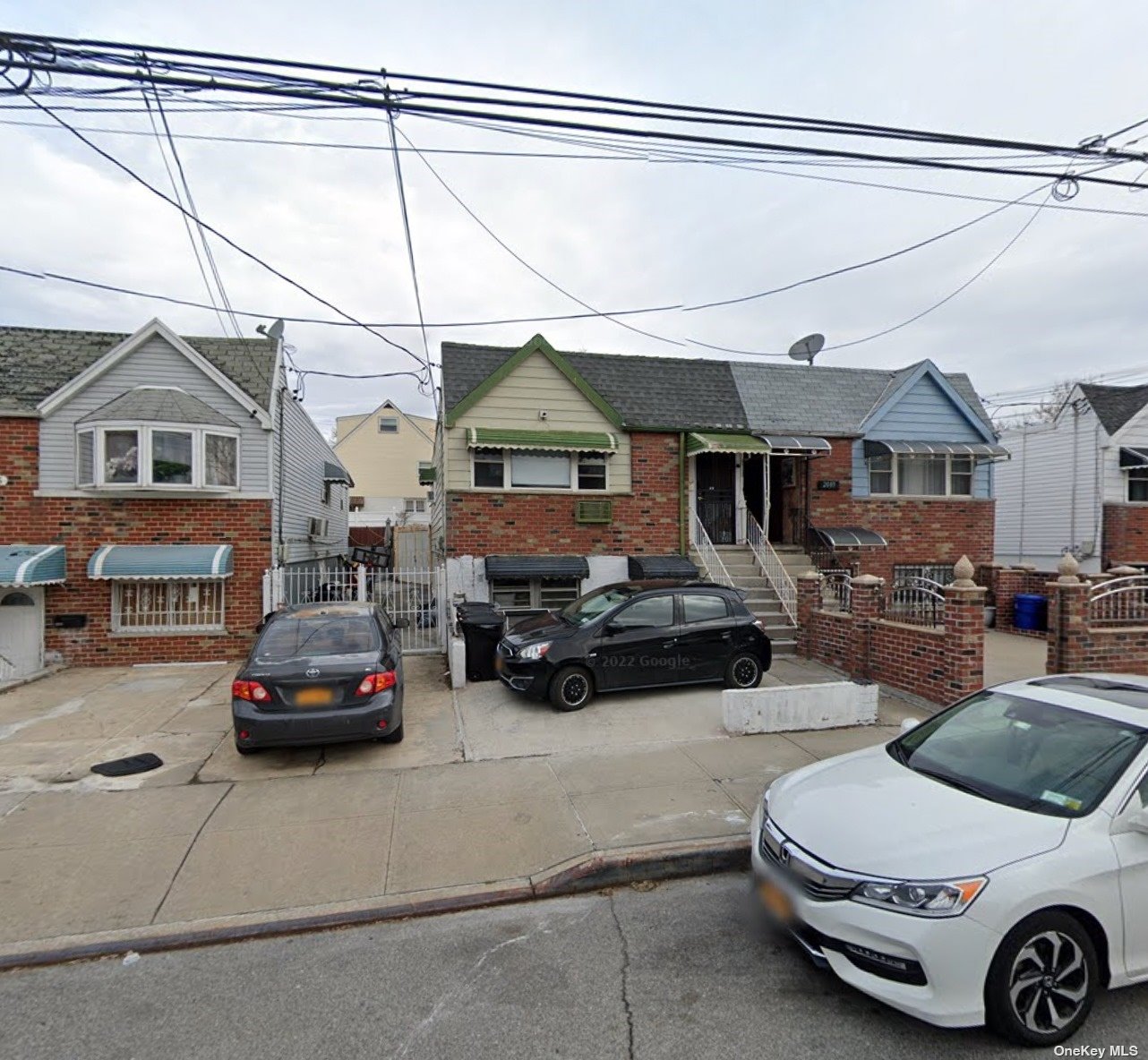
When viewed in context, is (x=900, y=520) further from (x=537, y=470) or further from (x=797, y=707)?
(x=797, y=707)

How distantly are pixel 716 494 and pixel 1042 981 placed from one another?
38.1ft

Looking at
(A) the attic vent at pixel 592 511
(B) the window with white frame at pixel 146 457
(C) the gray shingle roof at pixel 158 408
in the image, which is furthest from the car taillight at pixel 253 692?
(A) the attic vent at pixel 592 511

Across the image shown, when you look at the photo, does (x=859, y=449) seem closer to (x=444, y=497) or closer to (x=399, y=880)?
(x=444, y=497)

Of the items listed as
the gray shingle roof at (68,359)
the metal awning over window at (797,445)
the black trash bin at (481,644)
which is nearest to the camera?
the black trash bin at (481,644)

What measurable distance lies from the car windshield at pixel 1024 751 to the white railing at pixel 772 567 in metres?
7.27

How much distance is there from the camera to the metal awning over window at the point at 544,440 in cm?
1190

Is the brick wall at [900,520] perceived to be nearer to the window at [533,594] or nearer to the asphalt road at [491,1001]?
the window at [533,594]

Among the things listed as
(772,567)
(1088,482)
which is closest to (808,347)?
(772,567)

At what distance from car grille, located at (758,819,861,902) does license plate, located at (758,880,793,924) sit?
91 mm

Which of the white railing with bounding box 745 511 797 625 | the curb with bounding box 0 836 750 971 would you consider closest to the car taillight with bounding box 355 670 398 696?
the curb with bounding box 0 836 750 971

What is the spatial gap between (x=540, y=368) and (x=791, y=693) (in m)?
8.04

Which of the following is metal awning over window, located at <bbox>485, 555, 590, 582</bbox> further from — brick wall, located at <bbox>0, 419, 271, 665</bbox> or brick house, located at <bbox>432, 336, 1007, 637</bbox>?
brick wall, located at <bbox>0, 419, 271, 665</bbox>

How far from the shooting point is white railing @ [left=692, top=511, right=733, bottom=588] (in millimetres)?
11859

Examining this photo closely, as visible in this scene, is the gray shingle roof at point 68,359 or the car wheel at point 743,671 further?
the gray shingle roof at point 68,359
